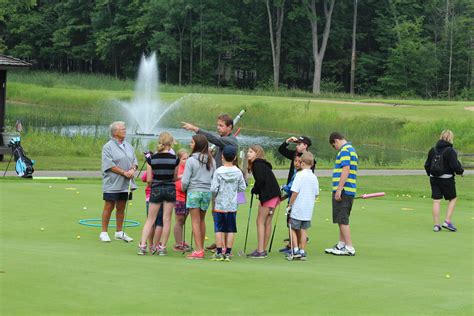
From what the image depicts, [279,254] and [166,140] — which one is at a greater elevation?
[166,140]

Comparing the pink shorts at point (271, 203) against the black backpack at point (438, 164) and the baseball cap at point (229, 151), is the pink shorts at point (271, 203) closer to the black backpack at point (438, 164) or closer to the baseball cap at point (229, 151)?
the baseball cap at point (229, 151)

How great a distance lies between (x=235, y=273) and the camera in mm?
10125

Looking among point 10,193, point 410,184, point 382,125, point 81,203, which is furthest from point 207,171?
point 382,125

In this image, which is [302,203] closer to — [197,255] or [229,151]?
[229,151]

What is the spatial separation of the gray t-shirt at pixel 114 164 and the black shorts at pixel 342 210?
288 centimetres

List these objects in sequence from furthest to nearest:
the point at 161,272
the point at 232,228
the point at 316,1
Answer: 1. the point at 316,1
2. the point at 232,228
3. the point at 161,272

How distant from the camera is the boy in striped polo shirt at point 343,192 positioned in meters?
12.6

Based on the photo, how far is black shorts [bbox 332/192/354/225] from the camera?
12.7 metres

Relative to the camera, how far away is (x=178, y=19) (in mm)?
86562

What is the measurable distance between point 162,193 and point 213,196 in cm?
74

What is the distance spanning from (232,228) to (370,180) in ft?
45.5

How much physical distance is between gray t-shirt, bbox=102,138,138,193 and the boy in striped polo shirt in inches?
112

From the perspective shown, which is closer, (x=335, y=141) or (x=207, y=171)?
(x=207, y=171)

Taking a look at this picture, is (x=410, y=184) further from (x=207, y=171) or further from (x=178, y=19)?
(x=178, y=19)
